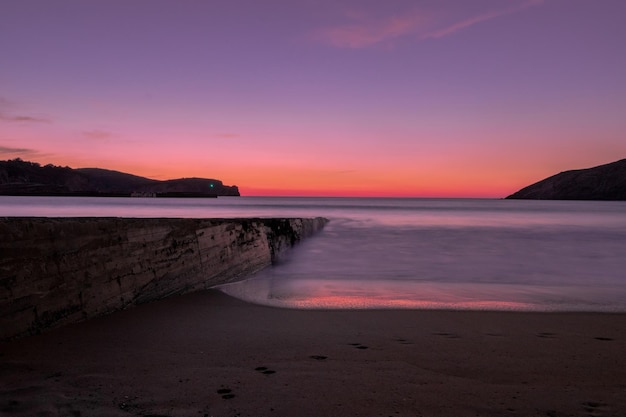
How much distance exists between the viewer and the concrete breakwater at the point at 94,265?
127 inches

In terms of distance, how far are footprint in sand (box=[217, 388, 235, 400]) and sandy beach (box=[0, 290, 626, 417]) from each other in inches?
0.4

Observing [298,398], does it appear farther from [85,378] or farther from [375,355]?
[85,378]

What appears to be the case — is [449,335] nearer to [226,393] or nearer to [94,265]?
[226,393]

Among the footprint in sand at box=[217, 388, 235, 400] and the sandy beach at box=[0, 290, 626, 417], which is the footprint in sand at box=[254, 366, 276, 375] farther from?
the footprint in sand at box=[217, 388, 235, 400]

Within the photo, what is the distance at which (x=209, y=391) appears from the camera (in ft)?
8.66

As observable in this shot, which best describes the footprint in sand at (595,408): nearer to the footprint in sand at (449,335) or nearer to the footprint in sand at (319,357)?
the footprint in sand at (449,335)

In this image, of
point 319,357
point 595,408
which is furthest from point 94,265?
point 595,408

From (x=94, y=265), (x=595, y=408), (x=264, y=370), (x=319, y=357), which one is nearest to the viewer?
(x=595, y=408)

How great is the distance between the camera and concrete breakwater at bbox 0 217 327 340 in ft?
10.6

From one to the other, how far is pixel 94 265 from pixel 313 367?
2150 mm

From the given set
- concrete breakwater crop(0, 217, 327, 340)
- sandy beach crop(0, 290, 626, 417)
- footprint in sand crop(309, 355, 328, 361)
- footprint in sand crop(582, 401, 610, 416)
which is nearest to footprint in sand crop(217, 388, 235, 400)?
sandy beach crop(0, 290, 626, 417)

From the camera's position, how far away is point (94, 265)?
12.9 feet

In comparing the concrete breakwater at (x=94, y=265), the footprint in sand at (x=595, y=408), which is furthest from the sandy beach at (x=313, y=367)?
the concrete breakwater at (x=94, y=265)

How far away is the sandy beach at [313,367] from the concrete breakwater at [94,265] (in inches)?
7.0
